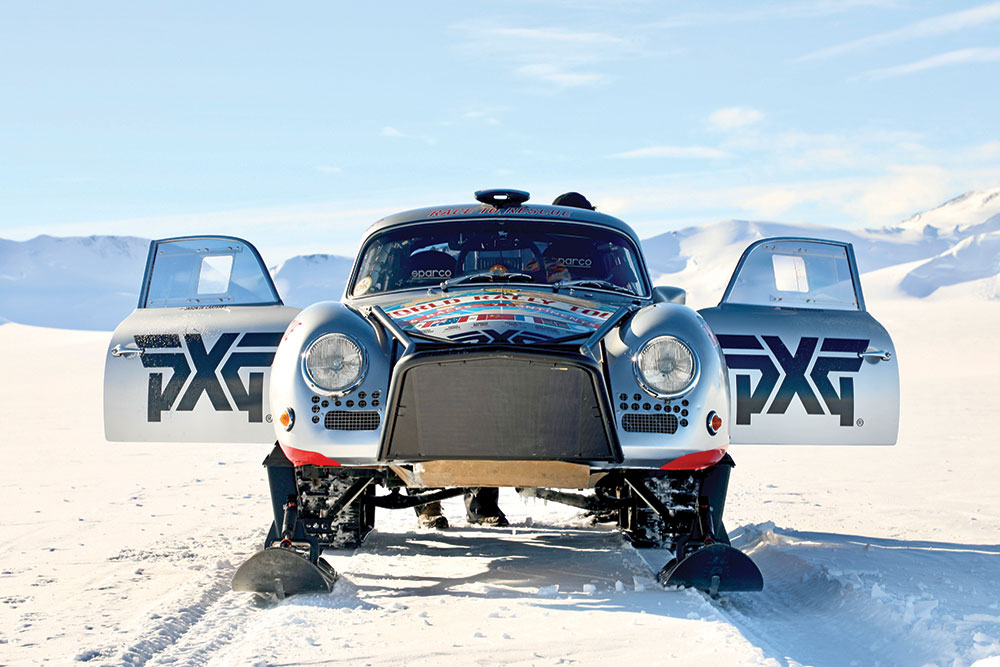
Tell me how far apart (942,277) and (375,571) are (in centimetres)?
5421

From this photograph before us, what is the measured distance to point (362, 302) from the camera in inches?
234

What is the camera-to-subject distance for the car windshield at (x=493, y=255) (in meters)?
6.25

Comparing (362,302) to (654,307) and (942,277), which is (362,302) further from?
(942,277)

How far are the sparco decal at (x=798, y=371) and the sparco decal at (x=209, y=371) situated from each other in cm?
266

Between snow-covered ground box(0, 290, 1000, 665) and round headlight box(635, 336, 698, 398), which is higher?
round headlight box(635, 336, 698, 398)

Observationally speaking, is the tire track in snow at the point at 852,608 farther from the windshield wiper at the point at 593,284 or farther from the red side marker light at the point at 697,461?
the windshield wiper at the point at 593,284

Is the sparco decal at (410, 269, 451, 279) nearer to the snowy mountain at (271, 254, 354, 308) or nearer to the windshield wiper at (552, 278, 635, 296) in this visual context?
the windshield wiper at (552, 278, 635, 296)

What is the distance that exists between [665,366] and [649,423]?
271 millimetres

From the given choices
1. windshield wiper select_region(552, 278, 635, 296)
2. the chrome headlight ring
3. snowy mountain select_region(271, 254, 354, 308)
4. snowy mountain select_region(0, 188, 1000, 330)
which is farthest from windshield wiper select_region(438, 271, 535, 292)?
snowy mountain select_region(271, 254, 354, 308)

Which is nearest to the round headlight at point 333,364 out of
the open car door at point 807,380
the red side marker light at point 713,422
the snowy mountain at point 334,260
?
the red side marker light at point 713,422

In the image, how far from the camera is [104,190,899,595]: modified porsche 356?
4.69 meters

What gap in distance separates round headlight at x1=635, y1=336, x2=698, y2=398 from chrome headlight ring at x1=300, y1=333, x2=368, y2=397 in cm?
123

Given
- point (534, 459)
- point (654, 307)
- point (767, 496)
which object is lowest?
point (767, 496)

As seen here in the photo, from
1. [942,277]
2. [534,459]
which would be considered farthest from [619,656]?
[942,277]
